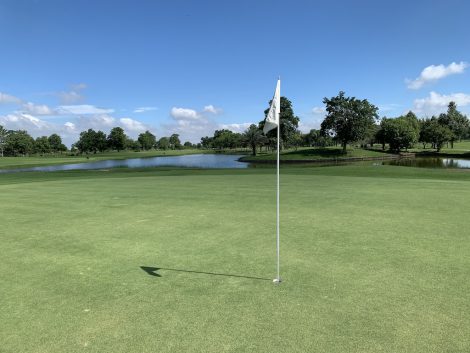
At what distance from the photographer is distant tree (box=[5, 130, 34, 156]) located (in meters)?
134

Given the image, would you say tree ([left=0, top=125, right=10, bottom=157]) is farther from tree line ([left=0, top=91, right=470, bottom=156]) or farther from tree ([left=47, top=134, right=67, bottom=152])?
tree ([left=47, top=134, right=67, bottom=152])

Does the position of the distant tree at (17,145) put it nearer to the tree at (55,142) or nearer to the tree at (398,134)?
the tree at (55,142)

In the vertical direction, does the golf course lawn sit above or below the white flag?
Result: below

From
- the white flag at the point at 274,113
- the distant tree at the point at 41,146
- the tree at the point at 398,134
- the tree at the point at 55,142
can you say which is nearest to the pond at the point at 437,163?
the tree at the point at 398,134

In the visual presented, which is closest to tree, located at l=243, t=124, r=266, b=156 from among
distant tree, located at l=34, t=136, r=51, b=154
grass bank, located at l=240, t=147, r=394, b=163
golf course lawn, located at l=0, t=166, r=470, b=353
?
grass bank, located at l=240, t=147, r=394, b=163

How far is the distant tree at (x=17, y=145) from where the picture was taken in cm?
13362

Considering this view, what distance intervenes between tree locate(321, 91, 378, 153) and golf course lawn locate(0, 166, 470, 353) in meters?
83.4

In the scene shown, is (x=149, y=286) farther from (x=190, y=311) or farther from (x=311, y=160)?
(x=311, y=160)

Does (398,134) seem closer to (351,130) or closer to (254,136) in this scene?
(351,130)

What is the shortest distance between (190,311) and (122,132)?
582 ft

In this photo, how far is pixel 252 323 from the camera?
4840mm

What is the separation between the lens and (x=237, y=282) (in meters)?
6.18

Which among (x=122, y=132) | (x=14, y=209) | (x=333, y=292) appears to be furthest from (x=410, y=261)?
(x=122, y=132)

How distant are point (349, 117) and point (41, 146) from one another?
4880 inches
